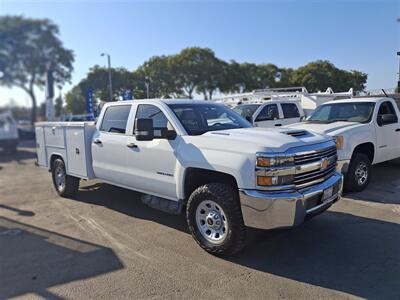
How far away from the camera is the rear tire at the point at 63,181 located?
726 centimetres

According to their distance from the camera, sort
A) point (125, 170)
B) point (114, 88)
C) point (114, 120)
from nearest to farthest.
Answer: point (125, 170)
point (114, 120)
point (114, 88)

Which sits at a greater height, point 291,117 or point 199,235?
point 291,117

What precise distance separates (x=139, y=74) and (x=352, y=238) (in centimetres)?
3836

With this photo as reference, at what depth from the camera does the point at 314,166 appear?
13.8ft

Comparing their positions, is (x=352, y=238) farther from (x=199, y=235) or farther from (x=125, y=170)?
(x=125, y=170)

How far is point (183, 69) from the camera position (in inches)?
1556

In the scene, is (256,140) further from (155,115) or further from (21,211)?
(21,211)

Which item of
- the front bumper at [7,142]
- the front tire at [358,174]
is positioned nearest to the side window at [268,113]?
the front tire at [358,174]

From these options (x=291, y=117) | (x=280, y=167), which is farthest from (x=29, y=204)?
(x=291, y=117)

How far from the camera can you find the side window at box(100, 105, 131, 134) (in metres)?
5.74

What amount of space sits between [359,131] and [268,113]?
506 cm

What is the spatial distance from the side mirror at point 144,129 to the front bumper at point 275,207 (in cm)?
152

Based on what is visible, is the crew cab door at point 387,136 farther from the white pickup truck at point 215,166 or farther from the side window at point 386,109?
the white pickup truck at point 215,166

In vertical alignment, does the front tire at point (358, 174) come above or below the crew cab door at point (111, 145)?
below
